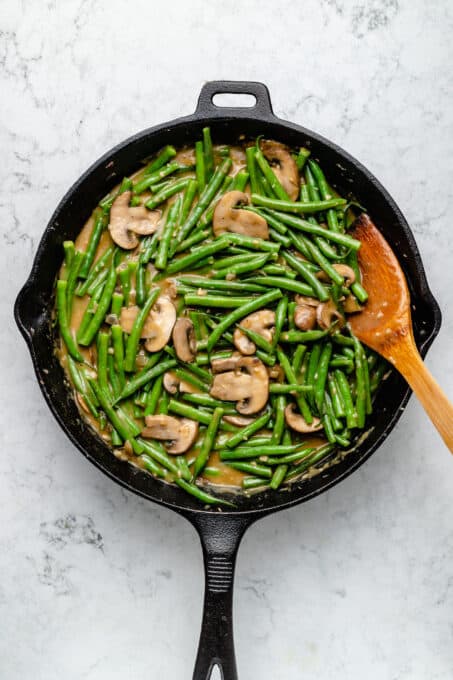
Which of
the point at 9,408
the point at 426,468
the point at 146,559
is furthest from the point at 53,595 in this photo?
the point at 426,468

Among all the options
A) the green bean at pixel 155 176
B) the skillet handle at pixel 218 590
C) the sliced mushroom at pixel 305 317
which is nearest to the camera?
the skillet handle at pixel 218 590

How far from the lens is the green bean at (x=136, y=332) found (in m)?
3.48

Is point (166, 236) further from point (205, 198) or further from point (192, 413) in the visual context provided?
point (192, 413)

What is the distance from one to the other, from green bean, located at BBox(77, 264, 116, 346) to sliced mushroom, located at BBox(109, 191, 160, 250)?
123 millimetres

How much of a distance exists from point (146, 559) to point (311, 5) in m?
2.50

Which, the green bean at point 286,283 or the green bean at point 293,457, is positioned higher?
the green bean at point 286,283

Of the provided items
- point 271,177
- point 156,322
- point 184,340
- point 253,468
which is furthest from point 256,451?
point 271,177

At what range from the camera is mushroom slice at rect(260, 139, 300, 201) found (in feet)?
11.7

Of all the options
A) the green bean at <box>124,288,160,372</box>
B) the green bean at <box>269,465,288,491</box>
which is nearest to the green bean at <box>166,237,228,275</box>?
the green bean at <box>124,288,160,372</box>

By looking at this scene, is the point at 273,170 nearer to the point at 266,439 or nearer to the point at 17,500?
the point at 266,439

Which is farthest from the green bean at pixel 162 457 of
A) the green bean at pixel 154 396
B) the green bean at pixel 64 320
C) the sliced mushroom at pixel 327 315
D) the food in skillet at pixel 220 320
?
the sliced mushroom at pixel 327 315

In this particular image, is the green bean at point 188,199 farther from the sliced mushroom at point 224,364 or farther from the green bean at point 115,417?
the green bean at point 115,417

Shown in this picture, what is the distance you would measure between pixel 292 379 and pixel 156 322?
0.59 metres

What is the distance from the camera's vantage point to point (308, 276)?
3.47 m
